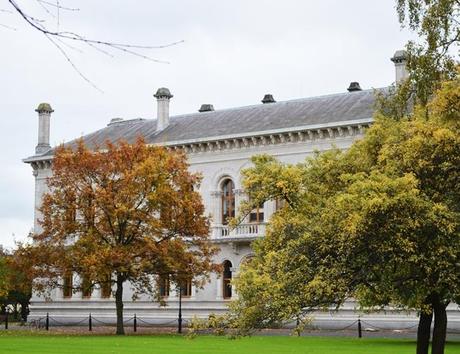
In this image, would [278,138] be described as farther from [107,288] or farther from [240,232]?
[107,288]

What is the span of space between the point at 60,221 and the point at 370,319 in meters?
15.5

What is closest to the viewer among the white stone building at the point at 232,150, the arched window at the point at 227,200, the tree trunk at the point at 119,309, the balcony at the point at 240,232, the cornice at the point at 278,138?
the tree trunk at the point at 119,309

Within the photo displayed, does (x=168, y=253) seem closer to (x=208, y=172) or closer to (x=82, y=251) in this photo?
(x=82, y=251)

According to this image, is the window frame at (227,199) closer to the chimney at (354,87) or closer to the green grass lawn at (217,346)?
the chimney at (354,87)

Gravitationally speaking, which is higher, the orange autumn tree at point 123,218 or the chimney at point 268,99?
the chimney at point 268,99

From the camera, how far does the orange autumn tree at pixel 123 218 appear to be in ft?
138

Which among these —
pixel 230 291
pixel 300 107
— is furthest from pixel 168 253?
pixel 300 107

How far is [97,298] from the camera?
57.1m

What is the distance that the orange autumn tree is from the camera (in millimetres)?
42031

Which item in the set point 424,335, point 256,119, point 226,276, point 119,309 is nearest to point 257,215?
point 226,276

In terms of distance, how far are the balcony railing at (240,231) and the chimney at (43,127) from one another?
15190 mm

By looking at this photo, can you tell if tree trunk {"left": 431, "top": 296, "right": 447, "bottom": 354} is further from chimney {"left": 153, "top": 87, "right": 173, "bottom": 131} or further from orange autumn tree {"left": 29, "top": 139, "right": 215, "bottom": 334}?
chimney {"left": 153, "top": 87, "right": 173, "bottom": 131}

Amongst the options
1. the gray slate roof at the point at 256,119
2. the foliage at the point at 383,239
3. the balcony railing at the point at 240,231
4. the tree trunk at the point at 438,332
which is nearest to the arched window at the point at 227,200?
the balcony railing at the point at 240,231

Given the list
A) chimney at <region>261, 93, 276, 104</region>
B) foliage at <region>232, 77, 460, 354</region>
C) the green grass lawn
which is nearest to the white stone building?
chimney at <region>261, 93, 276, 104</region>
